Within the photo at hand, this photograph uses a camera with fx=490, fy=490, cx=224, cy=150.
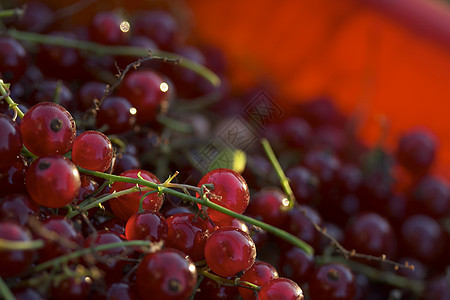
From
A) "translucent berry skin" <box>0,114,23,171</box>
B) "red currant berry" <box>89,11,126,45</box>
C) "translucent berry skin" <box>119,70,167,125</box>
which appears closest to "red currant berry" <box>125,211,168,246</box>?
"translucent berry skin" <box>0,114,23,171</box>

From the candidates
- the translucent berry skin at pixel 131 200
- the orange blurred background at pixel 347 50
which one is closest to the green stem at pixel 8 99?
the translucent berry skin at pixel 131 200

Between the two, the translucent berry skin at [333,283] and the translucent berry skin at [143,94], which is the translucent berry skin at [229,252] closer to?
the translucent berry skin at [333,283]

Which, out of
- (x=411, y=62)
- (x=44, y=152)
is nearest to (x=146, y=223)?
(x=44, y=152)

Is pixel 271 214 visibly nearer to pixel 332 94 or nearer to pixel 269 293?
pixel 269 293

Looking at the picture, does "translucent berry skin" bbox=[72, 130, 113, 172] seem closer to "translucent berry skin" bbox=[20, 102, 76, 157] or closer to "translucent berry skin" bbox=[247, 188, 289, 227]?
"translucent berry skin" bbox=[20, 102, 76, 157]

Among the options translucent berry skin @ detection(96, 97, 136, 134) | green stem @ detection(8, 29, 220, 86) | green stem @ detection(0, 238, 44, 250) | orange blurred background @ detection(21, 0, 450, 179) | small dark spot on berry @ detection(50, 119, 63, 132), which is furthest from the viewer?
orange blurred background @ detection(21, 0, 450, 179)

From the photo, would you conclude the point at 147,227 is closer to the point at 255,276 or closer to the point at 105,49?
the point at 255,276
